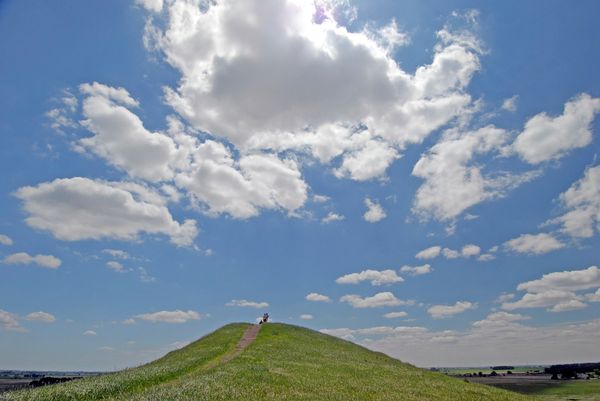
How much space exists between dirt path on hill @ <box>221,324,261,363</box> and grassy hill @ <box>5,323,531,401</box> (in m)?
0.62

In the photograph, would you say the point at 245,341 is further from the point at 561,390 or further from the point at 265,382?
the point at 561,390

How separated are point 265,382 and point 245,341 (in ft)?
98.4

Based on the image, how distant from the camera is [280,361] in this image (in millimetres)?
39469

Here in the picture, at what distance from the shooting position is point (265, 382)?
90.4 ft

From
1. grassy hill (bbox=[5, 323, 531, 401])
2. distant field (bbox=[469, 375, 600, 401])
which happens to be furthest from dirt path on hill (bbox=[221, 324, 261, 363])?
distant field (bbox=[469, 375, 600, 401])

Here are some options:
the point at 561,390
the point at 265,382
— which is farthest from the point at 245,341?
the point at 561,390

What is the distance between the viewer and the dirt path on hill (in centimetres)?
4297

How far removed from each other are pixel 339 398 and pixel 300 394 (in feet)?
7.97

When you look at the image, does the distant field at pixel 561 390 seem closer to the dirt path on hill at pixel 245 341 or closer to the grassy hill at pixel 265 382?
the grassy hill at pixel 265 382

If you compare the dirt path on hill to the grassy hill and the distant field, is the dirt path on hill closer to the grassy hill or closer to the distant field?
the grassy hill

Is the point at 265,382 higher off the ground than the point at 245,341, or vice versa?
the point at 245,341

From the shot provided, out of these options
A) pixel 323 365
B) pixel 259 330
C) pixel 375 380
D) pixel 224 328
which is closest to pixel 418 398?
pixel 375 380

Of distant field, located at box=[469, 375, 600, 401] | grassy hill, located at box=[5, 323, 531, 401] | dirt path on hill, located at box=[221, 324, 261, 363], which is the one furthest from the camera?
distant field, located at box=[469, 375, 600, 401]

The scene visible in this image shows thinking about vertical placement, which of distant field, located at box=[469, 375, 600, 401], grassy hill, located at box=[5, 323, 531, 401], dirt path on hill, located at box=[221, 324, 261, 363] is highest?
dirt path on hill, located at box=[221, 324, 261, 363]
